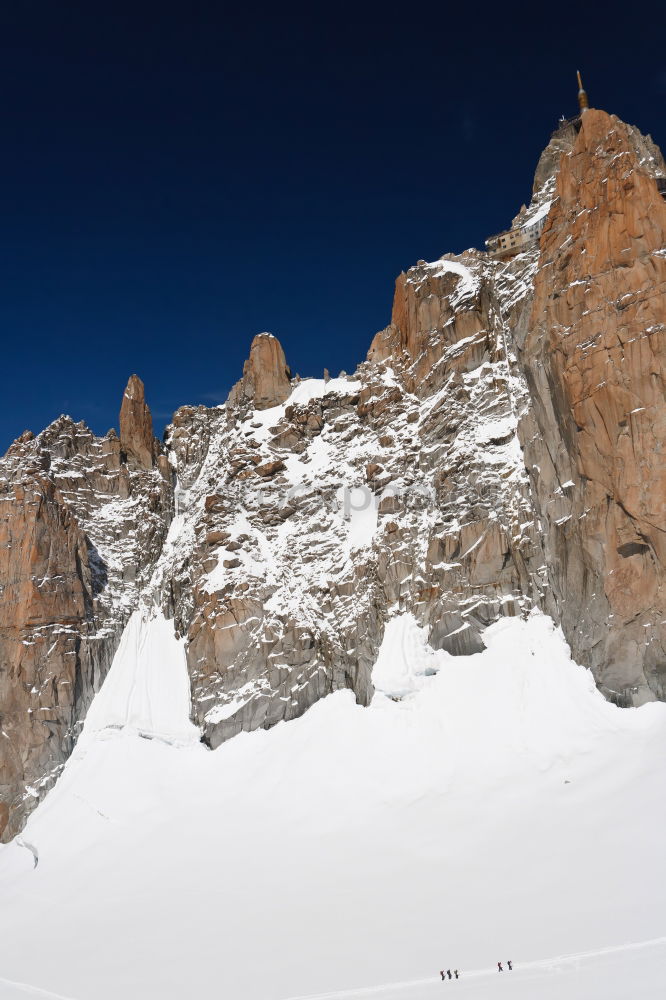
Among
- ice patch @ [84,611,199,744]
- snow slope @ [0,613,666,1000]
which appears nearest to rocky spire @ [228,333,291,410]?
ice patch @ [84,611,199,744]

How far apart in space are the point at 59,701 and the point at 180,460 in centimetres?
3038

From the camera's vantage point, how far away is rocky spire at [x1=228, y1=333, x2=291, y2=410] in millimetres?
90688

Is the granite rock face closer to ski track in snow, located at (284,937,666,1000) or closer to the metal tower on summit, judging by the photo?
ski track in snow, located at (284,937,666,1000)

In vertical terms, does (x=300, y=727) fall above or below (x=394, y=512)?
below

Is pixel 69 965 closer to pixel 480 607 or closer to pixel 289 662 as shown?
pixel 289 662

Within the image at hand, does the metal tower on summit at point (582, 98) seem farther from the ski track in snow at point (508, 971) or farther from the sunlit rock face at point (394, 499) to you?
the ski track in snow at point (508, 971)

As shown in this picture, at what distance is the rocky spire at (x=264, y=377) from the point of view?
90688 mm

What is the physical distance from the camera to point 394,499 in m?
74.4

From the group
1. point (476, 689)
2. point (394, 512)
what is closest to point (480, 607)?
point (476, 689)

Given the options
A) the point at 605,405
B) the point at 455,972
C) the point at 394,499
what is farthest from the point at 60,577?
the point at 455,972

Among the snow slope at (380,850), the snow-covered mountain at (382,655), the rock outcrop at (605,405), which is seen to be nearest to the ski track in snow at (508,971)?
the snow slope at (380,850)

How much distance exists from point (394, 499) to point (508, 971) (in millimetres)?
43027

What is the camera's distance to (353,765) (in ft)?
200

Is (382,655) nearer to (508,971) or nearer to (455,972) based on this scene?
(455,972)
